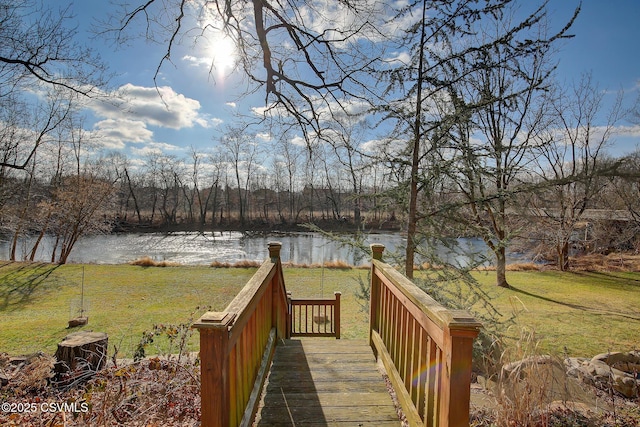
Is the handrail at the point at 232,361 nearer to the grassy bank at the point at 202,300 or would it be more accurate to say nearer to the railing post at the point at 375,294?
the railing post at the point at 375,294

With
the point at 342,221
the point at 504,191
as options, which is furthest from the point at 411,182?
the point at 342,221

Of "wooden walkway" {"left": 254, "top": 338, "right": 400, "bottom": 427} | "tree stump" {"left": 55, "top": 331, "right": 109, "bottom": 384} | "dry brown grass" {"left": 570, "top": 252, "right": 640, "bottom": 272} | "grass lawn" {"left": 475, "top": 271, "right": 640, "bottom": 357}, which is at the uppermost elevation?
"wooden walkway" {"left": 254, "top": 338, "right": 400, "bottom": 427}

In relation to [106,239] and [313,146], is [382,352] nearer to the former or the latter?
[313,146]

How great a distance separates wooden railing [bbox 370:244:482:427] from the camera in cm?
155

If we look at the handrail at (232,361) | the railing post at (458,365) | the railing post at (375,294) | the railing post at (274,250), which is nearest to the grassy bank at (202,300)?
the railing post at (274,250)

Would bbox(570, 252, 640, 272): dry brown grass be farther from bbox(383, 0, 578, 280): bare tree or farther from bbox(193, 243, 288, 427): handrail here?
bbox(193, 243, 288, 427): handrail

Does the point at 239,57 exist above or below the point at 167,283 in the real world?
above

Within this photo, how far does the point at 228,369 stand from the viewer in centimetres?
169

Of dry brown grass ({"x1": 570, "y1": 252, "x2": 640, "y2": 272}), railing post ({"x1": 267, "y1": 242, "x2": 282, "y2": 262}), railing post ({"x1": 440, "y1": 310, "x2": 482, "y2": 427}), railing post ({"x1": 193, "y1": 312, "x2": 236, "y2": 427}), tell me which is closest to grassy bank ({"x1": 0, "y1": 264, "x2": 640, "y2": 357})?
dry brown grass ({"x1": 570, "y1": 252, "x2": 640, "y2": 272})

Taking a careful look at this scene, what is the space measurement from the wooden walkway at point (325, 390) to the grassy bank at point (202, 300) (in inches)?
73.8

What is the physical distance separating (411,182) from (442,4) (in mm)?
2692

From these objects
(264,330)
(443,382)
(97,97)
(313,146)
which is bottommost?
(264,330)

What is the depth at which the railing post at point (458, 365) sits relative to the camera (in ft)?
A: 5.01

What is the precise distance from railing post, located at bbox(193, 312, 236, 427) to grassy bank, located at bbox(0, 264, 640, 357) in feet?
10.8
